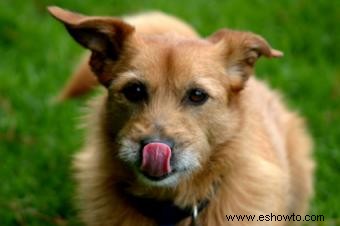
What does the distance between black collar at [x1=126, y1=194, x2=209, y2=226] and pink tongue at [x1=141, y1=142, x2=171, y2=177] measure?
0.48 metres

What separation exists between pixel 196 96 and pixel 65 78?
294 centimetres

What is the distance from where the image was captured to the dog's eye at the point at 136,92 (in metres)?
4.51

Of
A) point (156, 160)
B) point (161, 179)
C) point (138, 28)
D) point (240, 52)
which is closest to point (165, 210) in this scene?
point (161, 179)

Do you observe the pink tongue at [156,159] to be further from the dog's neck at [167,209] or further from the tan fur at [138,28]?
the tan fur at [138,28]

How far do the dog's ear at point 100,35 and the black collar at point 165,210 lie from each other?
0.70 metres

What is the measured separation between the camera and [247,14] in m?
7.98

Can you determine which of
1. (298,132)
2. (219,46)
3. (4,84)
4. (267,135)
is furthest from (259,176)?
(4,84)

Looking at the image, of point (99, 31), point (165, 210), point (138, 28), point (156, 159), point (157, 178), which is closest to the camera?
point (156, 159)

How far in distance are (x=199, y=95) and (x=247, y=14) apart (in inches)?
141

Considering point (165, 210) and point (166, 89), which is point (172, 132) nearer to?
point (166, 89)

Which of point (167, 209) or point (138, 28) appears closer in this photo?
point (167, 209)

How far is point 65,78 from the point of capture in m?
7.27

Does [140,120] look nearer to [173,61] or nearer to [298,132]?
[173,61]

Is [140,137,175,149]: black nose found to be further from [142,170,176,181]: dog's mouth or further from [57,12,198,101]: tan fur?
[57,12,198,101]: tan fur
